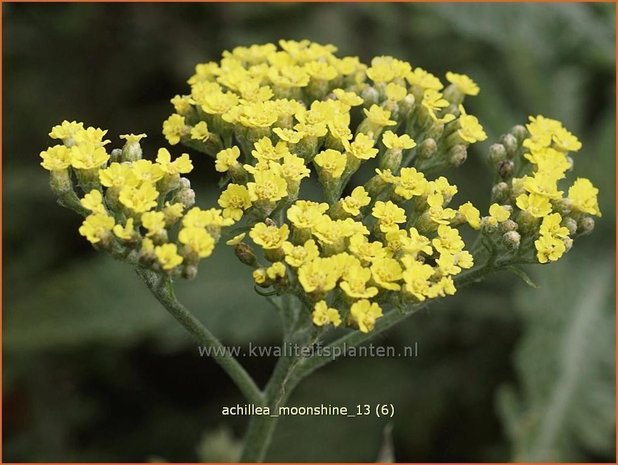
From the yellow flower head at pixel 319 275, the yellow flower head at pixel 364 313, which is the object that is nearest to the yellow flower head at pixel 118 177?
the yellow flower head at pixel 319 275

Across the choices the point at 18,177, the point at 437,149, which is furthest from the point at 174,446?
the point at 437,149

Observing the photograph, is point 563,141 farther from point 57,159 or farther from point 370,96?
point 57,159

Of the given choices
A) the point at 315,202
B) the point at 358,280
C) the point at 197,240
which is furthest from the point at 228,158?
the point at 358,280

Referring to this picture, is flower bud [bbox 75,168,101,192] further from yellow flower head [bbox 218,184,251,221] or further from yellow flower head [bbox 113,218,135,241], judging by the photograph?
yellow flower head [bbox 218,184,251,221]

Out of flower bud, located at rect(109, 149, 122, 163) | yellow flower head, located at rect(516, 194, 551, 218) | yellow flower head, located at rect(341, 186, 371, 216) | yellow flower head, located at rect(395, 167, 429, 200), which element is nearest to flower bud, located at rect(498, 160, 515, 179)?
yellow flower head, located at rect(516, 194, 551, 218)

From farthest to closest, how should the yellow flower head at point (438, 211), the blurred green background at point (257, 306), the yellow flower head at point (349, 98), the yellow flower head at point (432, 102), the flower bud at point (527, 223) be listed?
the blurred green background at point (257, 306) → the yellow flower head at point (432, 102) → the yellow flower head at point (349, 98) → the flower bud at point (527, 223) → the yellow flower head at point (438, 211)

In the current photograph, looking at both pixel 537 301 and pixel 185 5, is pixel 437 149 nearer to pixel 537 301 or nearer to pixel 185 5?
→ pixel 537 301

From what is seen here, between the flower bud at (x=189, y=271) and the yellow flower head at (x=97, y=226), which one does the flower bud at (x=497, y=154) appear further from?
the yellow flower head at (x=97, y=226)
